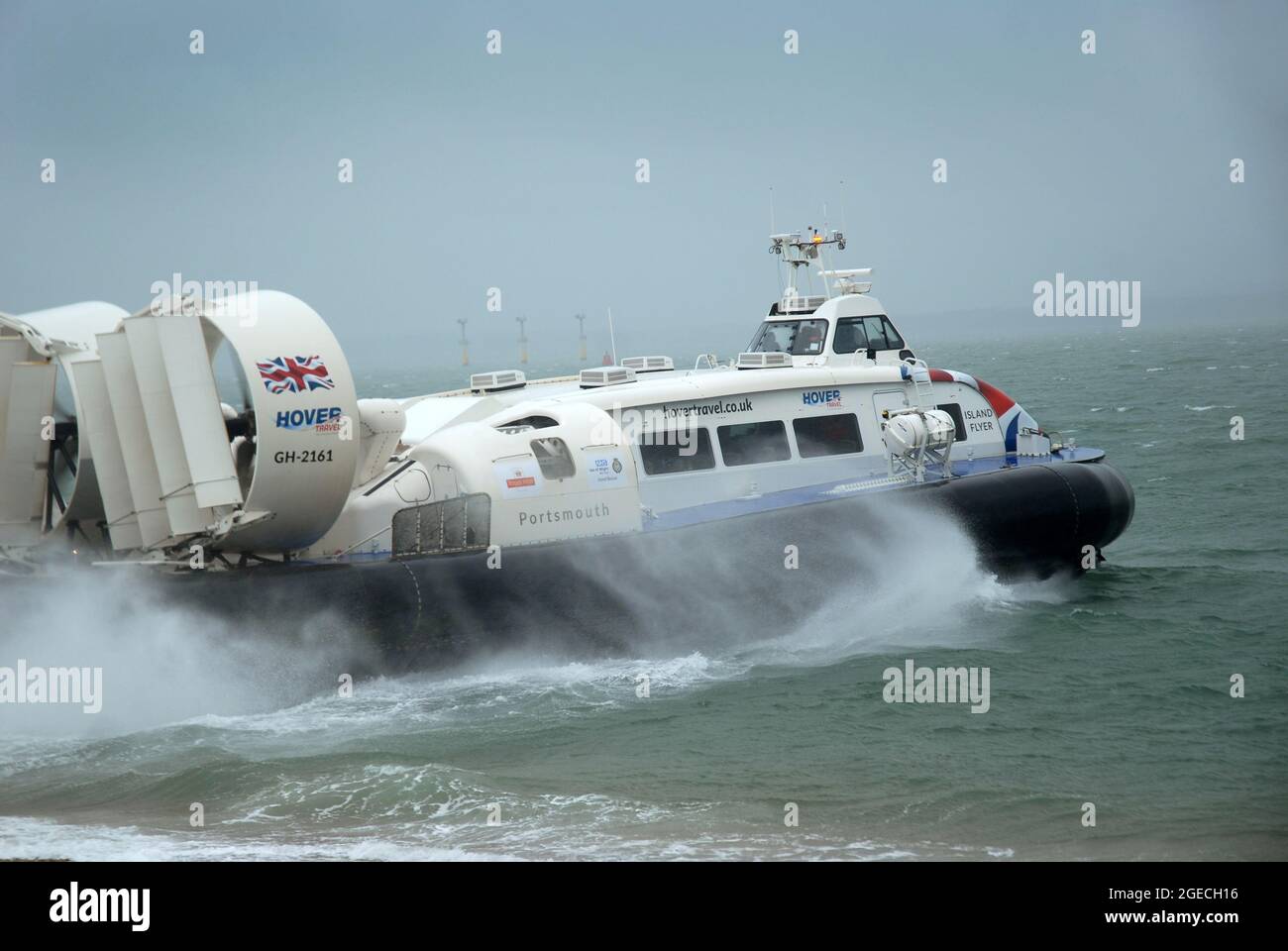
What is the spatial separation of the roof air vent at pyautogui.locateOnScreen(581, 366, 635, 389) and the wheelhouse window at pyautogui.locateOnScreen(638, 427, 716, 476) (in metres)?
1.00

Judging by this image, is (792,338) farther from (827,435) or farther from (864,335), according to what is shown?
(827,435)

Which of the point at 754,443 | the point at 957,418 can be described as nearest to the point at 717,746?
the point at 754,443

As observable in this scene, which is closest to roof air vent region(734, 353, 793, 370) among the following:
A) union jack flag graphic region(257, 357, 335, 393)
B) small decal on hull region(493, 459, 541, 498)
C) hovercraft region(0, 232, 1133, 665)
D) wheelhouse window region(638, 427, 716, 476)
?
hovercraft region(0, 232, 1133, 665)

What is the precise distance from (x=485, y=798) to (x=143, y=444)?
11.1ft

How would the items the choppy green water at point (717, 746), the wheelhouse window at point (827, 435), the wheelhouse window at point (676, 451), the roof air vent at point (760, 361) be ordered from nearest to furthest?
1. the choppy green water at point (717, 746)
2. the wheelhouse window at point (676, 451)
3. the wheelhouse window at point (827, 435)
4. the roof air vent at point (760, 361)

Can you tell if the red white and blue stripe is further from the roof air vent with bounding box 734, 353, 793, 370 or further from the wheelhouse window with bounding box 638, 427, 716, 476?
the wheelhouse window with bounding box 638, 427, 716, 476

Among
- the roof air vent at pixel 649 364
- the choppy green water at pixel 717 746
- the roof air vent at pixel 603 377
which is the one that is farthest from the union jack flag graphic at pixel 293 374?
the roof air vent at pixel 649 364

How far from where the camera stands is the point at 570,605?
9.99 meters

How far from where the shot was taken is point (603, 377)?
12070 millimetres

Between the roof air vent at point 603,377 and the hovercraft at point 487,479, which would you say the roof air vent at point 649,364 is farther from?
the roof air vent at point 603,377

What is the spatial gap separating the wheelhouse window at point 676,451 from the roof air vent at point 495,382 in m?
2.15

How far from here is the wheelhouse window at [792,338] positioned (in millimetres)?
13352

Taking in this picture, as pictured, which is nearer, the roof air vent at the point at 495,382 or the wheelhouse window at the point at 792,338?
the roof air vent at the point at 495,382

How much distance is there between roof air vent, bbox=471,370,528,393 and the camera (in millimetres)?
12852
